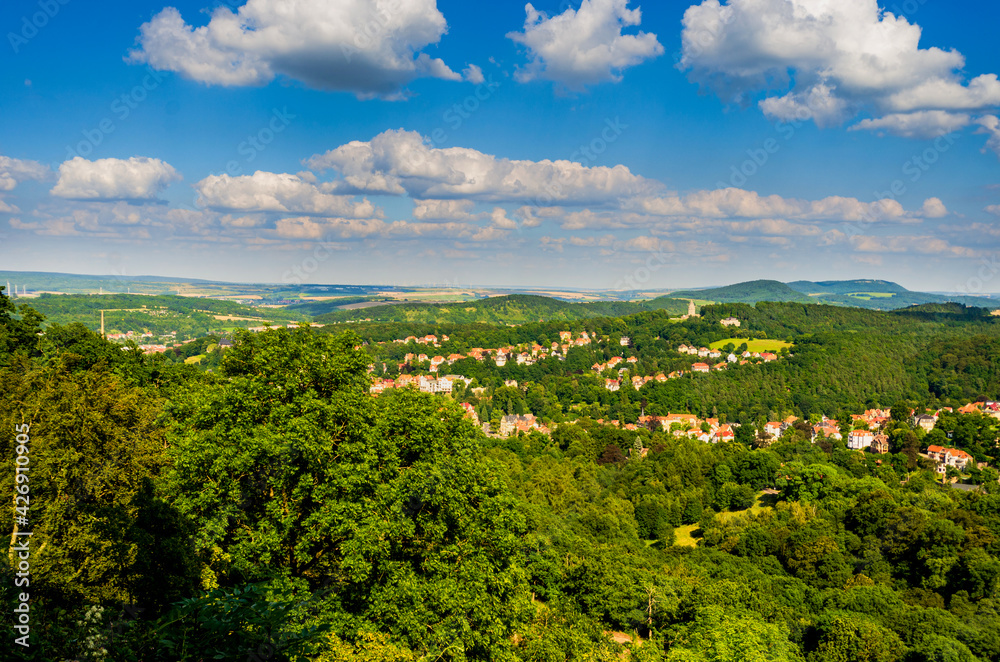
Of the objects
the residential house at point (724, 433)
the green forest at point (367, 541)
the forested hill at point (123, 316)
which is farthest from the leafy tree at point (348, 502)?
the forested hill at point (123, 316)

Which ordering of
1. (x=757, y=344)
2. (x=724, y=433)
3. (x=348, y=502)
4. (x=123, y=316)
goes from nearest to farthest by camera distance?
(x=348, y=502) < (x=724, y=433) < (x=757, y=344) < (x=123, y=316)

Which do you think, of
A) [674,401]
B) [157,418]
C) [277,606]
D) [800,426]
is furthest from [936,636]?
[674,401]

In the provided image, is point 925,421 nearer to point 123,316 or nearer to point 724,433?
point 724,433

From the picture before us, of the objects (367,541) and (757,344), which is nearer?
(367,541)

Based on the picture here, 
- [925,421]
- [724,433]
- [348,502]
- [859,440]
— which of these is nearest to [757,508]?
[724,433]

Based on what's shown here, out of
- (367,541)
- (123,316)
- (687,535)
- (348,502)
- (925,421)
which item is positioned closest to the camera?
(367,541)

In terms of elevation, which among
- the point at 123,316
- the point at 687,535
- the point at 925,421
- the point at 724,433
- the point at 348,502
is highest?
the point at 348,502

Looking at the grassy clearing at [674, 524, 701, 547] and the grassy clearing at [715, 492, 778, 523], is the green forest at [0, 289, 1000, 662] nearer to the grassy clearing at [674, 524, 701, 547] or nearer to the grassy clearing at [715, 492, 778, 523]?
the grassy clearing at [674, 524, 701, 547]

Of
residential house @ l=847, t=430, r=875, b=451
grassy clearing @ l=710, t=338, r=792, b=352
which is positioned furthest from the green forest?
grassy clearing @ l=710, t=338, r=792, b=352

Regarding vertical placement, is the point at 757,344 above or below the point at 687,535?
above
